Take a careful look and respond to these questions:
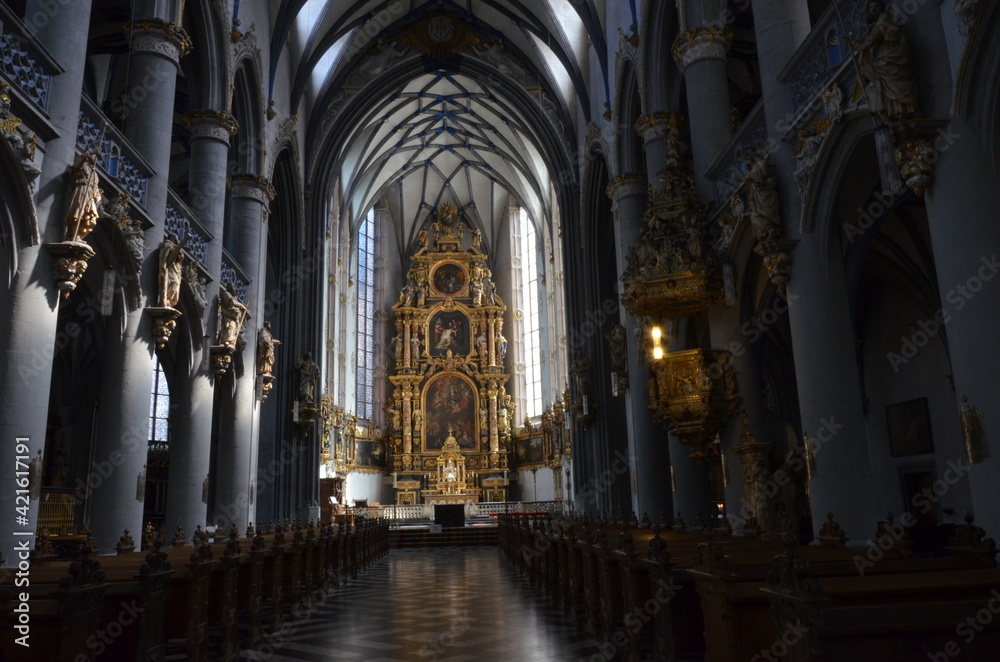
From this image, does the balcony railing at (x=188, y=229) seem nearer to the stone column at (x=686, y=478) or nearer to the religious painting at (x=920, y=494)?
the stone column at (x=686, y=478)

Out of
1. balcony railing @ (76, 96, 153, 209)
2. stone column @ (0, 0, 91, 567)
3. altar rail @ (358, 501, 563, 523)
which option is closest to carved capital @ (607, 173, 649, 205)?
balcony railing @ (76, 96, 153, 209)

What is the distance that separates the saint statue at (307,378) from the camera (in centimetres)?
2139

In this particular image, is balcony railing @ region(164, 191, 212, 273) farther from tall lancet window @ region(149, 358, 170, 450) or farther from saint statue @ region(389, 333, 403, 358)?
saint statue @ region(389, 333, 403, 358)

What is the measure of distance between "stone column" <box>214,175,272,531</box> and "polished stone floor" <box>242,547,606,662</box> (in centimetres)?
376

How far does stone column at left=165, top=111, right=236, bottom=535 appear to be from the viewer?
39.9 ft

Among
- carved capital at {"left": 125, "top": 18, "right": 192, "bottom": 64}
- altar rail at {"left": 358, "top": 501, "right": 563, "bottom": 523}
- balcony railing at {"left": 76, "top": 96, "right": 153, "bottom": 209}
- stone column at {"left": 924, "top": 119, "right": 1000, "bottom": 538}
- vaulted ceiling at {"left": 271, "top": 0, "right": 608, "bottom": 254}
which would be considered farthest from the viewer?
altar rail at {"left": 358, "top": 501, "right": 563, "bottom": 523}

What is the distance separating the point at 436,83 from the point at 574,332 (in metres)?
11.7

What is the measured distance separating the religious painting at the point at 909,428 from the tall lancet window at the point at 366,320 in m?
24.3

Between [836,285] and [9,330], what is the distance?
27.1 ft

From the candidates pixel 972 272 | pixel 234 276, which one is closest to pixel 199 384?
pixel 234 276

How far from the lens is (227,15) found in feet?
47.9

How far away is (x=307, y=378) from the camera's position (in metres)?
21.5

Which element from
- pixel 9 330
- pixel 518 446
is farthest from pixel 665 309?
pixel 518 446

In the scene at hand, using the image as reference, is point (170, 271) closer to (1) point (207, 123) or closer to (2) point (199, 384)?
(2) point (199, 384)
